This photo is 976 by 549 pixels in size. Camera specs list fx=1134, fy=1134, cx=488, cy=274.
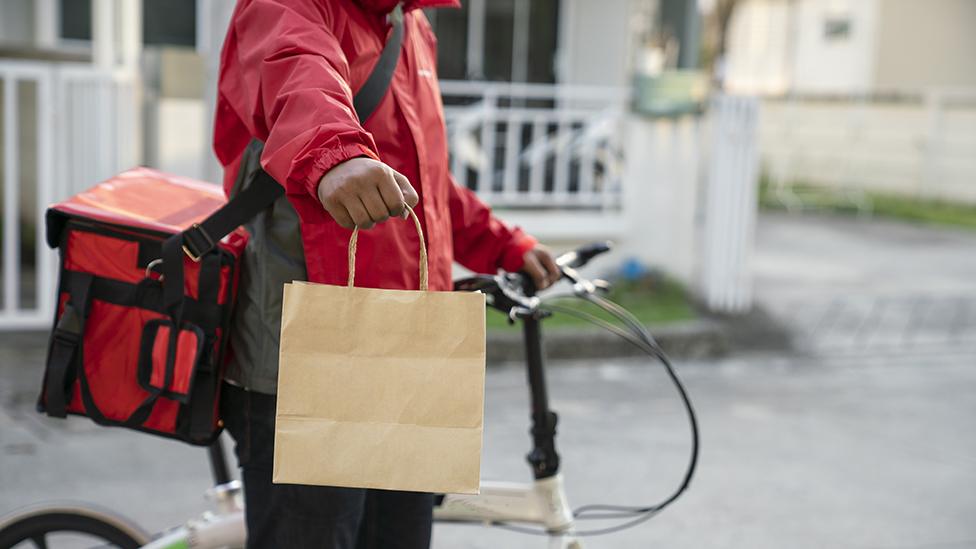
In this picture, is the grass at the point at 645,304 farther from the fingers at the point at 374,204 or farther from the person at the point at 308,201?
the fingers at the point at 374,204

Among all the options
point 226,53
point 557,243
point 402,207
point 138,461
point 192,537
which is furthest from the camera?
point 557,243

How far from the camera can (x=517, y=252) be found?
2.52m

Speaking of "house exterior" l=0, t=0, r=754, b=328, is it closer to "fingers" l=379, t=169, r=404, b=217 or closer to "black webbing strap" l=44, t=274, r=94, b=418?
"black webbing strap" l=44, t=274, r=94, b=418

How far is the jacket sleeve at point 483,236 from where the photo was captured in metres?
2.51

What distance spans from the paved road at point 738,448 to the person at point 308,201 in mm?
1929

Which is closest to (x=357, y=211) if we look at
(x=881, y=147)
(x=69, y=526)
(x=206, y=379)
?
(x=206, y=379)

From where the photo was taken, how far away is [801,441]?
17.2 feet

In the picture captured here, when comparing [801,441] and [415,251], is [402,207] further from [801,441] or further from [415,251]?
[801,441]

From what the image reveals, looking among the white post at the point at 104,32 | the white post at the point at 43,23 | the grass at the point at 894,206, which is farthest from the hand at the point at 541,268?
the grass at the point at 894,206

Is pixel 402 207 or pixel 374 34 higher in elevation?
pixel 374 34

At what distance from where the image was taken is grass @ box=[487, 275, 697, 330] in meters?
6.84

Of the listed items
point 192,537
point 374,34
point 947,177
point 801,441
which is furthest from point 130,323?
point 947,177

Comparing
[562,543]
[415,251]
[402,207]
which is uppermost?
[402,207]

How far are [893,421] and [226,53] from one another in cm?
451
